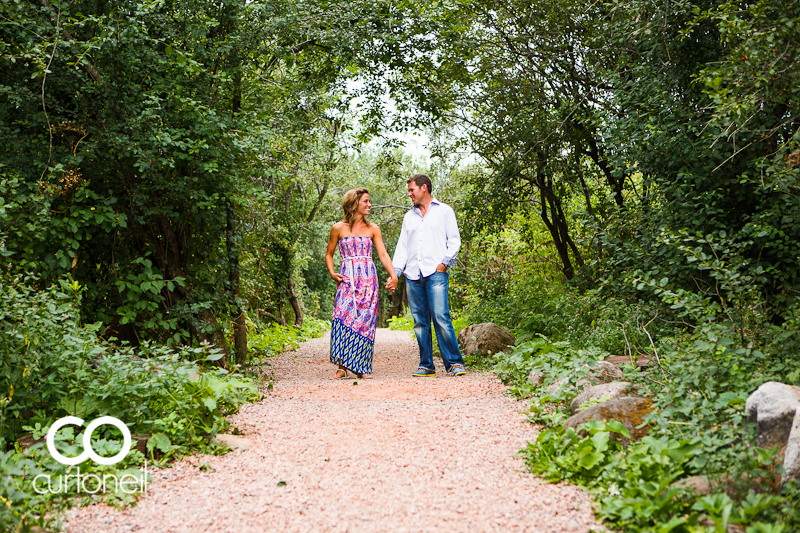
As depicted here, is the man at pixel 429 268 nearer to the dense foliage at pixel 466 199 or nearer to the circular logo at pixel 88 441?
the dense foliage at pixel 466 199

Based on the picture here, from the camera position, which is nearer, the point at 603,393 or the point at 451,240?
the point at 603,393

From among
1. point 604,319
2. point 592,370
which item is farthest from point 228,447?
point 604,319

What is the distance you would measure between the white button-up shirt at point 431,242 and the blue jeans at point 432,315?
11 centimetres

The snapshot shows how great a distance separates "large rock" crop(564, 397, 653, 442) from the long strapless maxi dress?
3286 mm

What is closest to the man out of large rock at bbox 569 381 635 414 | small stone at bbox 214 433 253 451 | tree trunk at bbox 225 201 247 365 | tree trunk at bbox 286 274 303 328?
tree trunk at bbox 225 201 247 365

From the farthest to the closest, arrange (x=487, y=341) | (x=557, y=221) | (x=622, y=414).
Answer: (x=557, y=221) < (x=487, y=341) < (x=622, y=414)

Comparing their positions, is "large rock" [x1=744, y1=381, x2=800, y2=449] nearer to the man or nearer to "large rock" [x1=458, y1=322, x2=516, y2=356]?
the man

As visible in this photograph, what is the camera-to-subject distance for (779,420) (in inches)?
104

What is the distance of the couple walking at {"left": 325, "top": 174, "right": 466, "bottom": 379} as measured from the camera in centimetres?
662

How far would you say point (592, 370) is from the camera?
4203 mm

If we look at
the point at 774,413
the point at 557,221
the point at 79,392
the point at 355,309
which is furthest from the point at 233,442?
the point at 557,221

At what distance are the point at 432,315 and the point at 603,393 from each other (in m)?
2.95

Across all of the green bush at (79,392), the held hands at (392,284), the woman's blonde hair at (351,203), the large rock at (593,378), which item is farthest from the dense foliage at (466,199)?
the held hands at (392,284)

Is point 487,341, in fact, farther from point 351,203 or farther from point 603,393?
point 603,393
